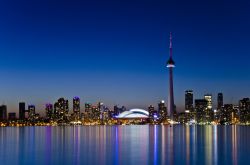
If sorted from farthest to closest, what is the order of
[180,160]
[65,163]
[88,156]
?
[88,156], [180,160], [65,163]

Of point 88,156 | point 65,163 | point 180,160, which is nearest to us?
point 65,163

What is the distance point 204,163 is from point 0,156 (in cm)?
2562

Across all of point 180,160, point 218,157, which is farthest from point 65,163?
point 218,157

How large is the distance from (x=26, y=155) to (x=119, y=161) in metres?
15.1

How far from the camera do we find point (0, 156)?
185 feet

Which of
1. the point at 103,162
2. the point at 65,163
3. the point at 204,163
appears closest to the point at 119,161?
the point at 103,162

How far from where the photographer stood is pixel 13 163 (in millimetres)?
49344

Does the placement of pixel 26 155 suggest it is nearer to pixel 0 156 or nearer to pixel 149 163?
pixel 0 156

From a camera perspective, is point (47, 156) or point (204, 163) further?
point (47, 156)

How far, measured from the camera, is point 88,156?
55625 millimetres

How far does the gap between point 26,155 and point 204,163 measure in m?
23.9

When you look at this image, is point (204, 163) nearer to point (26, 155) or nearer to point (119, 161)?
point (119, 161)

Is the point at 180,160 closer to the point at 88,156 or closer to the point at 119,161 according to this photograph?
the point at 119,161

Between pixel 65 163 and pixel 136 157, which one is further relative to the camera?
pixel 136 157
